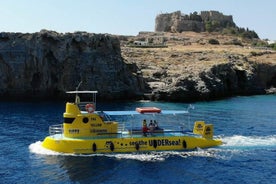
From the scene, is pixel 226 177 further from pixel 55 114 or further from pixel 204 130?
pixel 55 114

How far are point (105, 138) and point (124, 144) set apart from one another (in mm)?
1971

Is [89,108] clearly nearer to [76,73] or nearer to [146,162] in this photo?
[146,162]

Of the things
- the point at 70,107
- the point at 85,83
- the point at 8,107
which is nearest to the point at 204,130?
the point at 70,107

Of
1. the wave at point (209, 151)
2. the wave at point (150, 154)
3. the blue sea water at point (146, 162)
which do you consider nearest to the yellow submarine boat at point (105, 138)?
the wave at point (150, 154)

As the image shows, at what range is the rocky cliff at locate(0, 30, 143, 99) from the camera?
88.8m

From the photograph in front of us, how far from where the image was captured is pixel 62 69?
89.8m

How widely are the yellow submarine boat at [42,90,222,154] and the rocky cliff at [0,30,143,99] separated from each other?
45543mm

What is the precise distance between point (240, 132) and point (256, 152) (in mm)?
10584

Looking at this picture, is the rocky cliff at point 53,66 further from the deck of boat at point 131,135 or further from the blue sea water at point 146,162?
the deck of boat at point 131,135

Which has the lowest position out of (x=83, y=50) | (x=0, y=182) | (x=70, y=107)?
(x=0, y=182)

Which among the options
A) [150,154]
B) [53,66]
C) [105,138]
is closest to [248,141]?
[150,154]

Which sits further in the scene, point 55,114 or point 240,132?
point 55,114

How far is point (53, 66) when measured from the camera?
90.2 meters

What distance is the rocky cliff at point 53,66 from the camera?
291 ft
